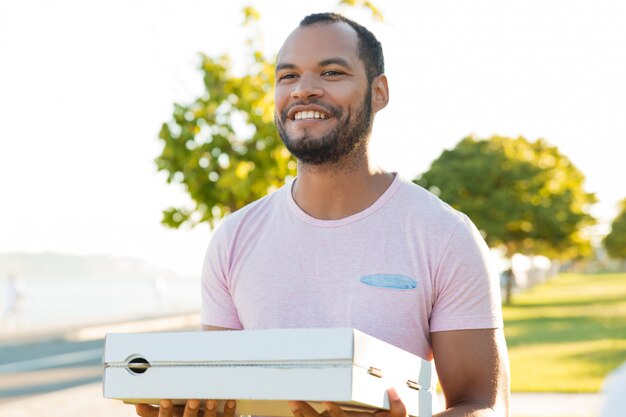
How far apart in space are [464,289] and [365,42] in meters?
0.70

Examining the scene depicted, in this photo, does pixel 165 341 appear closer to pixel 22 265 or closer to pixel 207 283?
pixel 207 283

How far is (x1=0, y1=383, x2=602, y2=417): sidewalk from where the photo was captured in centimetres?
1002

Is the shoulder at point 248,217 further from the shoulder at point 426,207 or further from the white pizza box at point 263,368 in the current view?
the white pizza box at point 263,368

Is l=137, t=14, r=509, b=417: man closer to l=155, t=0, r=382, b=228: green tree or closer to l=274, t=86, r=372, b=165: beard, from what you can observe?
l=274, t=86, r=372, b=165: beard

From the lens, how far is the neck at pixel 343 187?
251 centimetres

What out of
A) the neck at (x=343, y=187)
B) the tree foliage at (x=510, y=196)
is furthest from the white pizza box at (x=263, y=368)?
the tree foliage at (x=510, y=196)

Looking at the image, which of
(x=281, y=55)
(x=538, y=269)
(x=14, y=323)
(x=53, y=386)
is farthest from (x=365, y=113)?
(x=538, y=269)

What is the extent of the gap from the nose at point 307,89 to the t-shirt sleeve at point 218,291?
493mm

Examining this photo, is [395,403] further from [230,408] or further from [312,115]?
[312,115]

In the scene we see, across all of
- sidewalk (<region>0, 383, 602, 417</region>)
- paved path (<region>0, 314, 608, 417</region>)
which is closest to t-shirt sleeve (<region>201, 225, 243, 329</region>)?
paved path (<region>0, 314, 608, 417</region>)

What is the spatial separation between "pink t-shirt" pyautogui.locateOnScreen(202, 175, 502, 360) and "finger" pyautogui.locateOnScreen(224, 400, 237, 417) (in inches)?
17.9

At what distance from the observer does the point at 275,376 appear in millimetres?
1819

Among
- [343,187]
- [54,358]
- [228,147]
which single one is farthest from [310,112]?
[54,358]

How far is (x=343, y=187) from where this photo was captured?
252 cm
